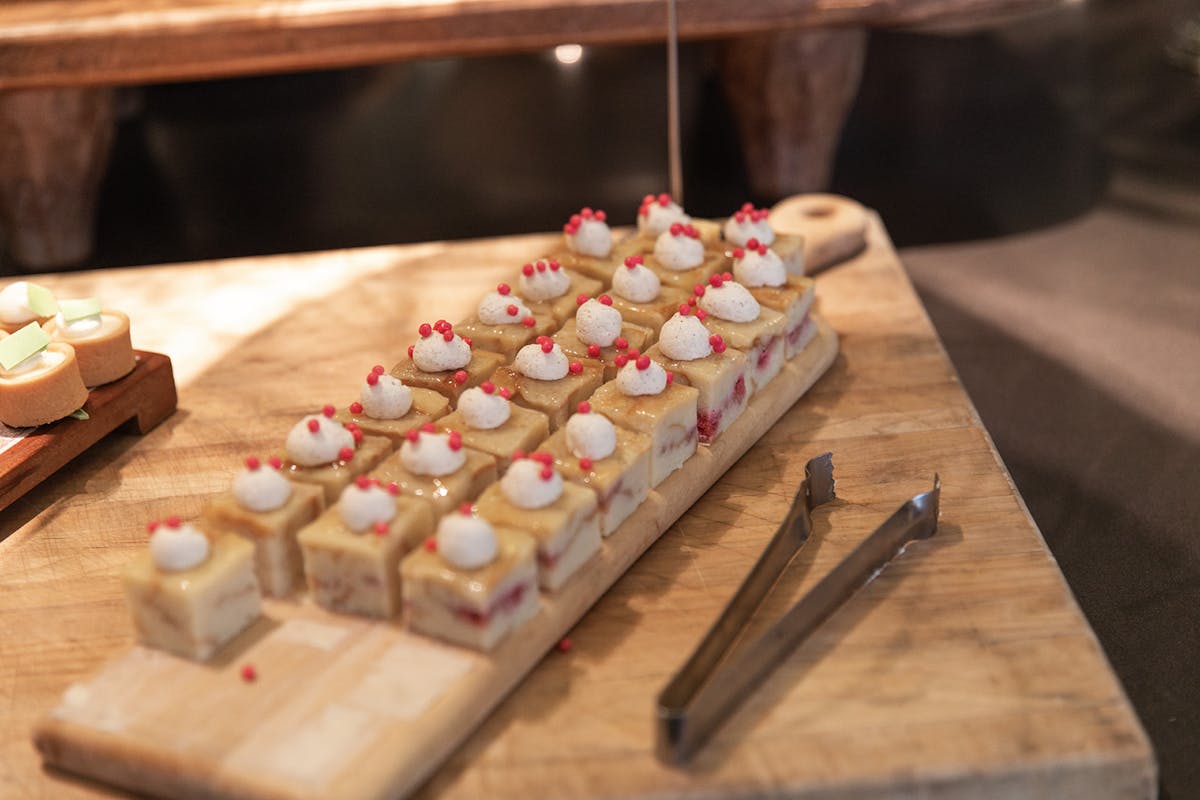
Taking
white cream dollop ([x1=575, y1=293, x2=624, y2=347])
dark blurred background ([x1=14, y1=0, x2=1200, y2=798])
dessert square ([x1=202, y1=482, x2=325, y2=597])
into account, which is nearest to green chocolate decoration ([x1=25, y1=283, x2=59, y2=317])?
dessert square ([x1=202, y1=482, x2=325, y2=597])

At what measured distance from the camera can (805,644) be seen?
178cm

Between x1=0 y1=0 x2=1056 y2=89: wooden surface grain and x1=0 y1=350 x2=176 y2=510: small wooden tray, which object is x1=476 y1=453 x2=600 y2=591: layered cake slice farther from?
x1=0 y1=0 x2=1056 y2=89: wooden surface grain

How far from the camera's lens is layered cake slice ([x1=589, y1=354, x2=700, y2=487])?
2.00 meters

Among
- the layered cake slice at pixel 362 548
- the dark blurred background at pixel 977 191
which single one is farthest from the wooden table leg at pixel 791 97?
the layered cake slice at pixel 362 548

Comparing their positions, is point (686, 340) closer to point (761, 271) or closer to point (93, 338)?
point (761, 271)

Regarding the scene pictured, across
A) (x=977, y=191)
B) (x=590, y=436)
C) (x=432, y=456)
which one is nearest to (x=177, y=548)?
(x=432, y=456)

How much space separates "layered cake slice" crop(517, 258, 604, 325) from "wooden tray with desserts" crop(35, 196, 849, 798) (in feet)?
0.23

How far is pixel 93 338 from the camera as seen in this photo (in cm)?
222

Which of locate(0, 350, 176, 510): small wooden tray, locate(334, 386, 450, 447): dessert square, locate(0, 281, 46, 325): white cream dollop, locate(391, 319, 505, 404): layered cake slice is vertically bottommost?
locate(0, 350, 176, 510): small wooden tray

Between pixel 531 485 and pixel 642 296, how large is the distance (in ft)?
2.15

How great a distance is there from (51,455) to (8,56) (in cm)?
132

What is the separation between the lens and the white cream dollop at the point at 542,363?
2.10m

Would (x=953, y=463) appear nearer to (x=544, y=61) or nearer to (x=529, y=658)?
(x=529, y=658)

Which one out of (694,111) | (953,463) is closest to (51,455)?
(953,463)
